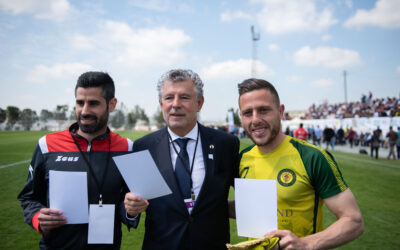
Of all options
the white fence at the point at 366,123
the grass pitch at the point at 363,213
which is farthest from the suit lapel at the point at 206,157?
the white fence at the point at 366,123

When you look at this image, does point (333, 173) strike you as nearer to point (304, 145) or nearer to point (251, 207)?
point (304, 145)

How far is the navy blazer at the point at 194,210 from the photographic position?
1893 millimetres

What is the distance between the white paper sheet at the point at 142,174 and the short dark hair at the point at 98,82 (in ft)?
3.44

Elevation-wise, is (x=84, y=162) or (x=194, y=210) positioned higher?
(x=84, y=162)

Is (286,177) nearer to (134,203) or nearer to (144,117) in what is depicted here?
(134,203)

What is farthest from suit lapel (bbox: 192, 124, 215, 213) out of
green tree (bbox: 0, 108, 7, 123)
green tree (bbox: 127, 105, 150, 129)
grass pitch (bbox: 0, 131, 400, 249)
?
green tree (bbox: 127, 105, 150, 129)

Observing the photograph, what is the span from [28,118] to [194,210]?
84.4 meters

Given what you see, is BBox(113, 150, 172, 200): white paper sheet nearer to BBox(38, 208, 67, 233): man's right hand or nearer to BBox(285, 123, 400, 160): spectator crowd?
BBox(38, 208, 67, 233): man's right hand

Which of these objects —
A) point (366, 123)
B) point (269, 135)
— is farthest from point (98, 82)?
point (366, 123)

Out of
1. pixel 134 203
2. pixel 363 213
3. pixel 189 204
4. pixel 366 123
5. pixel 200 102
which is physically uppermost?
pixel 200 102

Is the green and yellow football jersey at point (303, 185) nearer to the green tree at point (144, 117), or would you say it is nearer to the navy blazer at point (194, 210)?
the navy blazer at point (194, 210)

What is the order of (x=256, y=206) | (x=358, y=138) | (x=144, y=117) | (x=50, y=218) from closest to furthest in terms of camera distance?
(x=256, y=206), (x=50, y=218), (x=358, y=138), (x=144, y=117)

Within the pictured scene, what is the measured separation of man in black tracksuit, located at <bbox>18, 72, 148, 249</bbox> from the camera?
2.02 metres

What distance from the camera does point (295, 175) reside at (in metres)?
1.91
